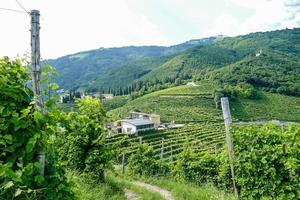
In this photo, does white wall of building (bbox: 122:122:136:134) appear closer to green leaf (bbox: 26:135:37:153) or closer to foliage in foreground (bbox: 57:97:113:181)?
foliage in foreground (bbox: 57:97:113:181)

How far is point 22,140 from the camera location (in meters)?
3.22

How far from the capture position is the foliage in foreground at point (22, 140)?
312 cm

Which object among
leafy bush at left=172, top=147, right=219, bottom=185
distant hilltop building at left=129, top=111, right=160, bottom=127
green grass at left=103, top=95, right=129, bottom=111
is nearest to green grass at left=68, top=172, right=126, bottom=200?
leafy bush at left=172, top=147, right=219, bottom=185

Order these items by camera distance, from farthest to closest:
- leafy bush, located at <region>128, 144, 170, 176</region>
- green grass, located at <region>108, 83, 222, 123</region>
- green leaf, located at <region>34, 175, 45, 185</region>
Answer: green grass, located at <region>108, 83, 222, 123</region>, leafy bush, located at <region>128, 144, 170, 176</region>, green leaf, located at <region>34, 175, 45, 185</region>

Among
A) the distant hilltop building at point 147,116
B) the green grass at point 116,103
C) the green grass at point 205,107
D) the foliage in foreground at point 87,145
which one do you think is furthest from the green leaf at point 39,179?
the green grass at point 116,103

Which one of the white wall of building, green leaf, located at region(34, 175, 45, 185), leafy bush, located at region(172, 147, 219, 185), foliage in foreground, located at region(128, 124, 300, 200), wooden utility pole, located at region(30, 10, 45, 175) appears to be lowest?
the white wall of building

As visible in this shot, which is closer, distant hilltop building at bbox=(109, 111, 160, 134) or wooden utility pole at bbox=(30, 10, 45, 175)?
wooden utility pole at bbox=(30, 10, 45, 175)

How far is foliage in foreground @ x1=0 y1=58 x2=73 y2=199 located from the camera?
312cm

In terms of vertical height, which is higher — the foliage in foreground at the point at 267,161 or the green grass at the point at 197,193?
the foliage in foreground at the point at 267,161

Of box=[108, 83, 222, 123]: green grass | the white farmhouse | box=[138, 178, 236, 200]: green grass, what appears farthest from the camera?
box=[108, 83, 222, 123]: green grass

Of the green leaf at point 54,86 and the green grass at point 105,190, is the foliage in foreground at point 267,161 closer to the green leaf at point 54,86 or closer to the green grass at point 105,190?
the green grass at point 105,190

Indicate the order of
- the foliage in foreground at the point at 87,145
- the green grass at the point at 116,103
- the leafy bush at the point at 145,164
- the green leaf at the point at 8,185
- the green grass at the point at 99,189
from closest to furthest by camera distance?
the green leaf at the point at 8,185 → the green grass at the point at 99,189 → the foliage in foreground at the point at 87,145 → the leafy bush at the point at 145,164 → the green grass at the point at 116,103

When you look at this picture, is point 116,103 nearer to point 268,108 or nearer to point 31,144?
point 268,108

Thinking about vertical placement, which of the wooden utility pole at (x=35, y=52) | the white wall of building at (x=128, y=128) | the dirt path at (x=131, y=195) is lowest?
the white wall of building at (x=128, y=128)
